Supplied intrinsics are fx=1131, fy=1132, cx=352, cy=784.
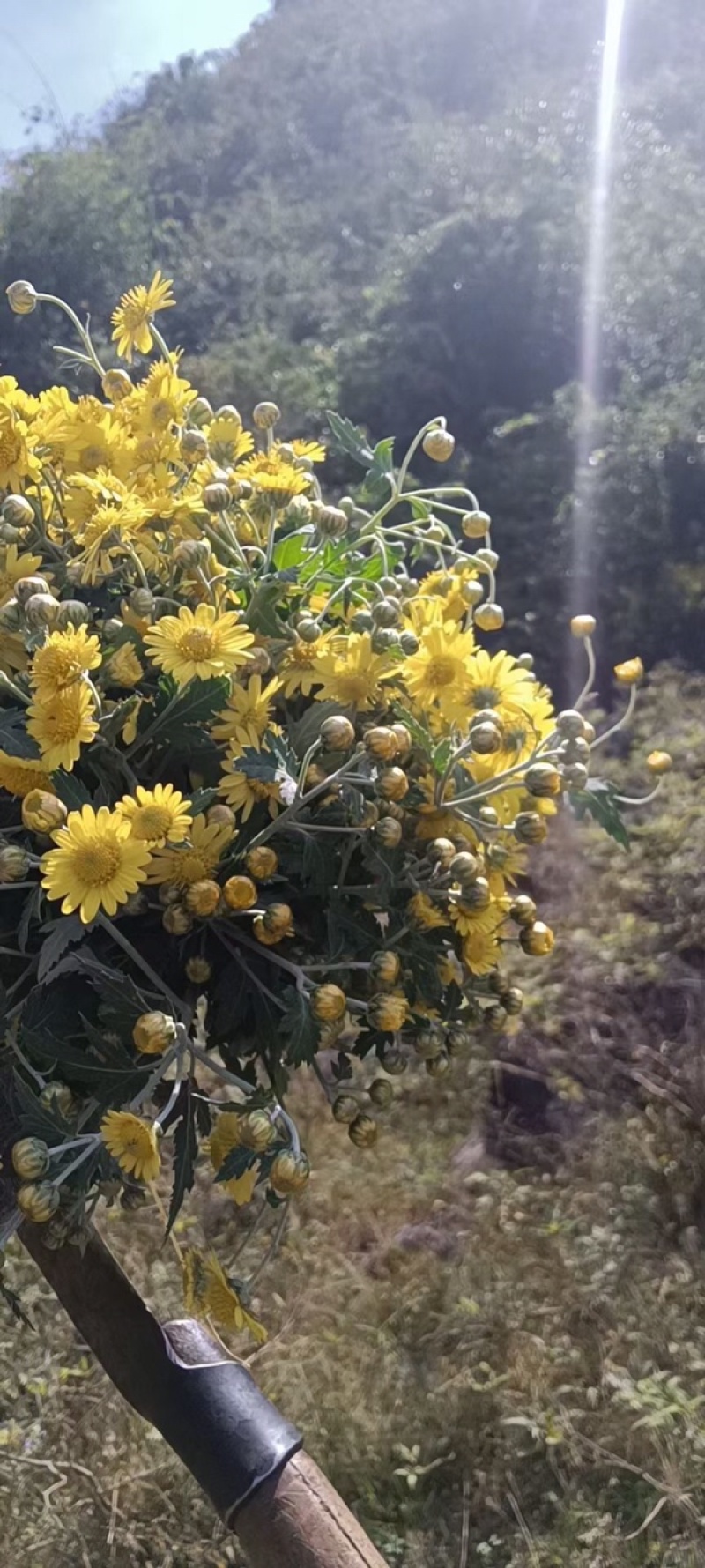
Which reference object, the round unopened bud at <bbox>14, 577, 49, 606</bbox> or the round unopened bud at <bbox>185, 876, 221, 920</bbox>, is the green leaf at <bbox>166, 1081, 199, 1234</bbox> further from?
the round unopened bud at <bbox>14, 577, 49, 606</bbox>

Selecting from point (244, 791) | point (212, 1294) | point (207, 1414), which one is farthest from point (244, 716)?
point (207, 1414)

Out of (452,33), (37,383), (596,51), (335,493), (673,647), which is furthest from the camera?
(452,33)

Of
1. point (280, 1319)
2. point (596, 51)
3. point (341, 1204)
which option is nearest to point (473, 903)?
point (280, 1319)

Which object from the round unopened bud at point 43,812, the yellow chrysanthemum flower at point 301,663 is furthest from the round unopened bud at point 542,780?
the round unopened bud at point 43,812

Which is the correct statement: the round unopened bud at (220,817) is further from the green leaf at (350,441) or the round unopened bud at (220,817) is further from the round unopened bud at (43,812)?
the green leaf at (350,441)

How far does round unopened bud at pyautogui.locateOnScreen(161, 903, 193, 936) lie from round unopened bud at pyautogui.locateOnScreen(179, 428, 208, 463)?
0.75ft

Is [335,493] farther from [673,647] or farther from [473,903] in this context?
[473,903]

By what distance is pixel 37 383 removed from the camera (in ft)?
13.2

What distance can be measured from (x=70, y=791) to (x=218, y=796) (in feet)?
0.28

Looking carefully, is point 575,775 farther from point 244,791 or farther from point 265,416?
point 265,416

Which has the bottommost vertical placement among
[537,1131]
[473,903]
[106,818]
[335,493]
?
[537,1131]

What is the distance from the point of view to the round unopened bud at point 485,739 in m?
0.50

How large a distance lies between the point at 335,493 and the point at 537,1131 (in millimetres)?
2226

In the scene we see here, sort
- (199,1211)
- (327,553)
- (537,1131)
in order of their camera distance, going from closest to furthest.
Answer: (327,553)
(199,1211)
(537,1131)
